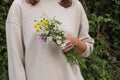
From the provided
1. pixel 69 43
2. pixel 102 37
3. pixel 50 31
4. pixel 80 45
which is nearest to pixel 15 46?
pixel 50 31

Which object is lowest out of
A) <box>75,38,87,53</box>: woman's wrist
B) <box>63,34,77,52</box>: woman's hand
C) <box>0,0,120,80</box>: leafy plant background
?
<box>0,0,120,80</box>: leafy plant background

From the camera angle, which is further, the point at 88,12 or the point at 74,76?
the point at 88,12

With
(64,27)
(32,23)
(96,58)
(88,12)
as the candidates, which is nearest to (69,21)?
(64,27)

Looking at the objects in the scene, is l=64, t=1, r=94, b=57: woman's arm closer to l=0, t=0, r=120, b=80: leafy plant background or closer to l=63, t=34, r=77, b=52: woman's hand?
l=63, t=34, r=77, b=52: woman's hand

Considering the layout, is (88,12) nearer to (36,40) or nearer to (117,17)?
(117,17)

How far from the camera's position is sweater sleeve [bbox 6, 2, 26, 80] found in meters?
2.81

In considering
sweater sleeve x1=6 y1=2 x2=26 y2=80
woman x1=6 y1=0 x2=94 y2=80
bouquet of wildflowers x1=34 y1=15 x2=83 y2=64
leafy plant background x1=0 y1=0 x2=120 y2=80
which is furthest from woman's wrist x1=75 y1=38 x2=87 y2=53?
leafy plant background x1=0 y1=0 x2=120 y2=80

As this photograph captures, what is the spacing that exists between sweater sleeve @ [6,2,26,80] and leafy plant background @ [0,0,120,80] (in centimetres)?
273

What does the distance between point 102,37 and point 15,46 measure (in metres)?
3.94

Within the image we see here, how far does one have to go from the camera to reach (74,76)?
2.98 meters

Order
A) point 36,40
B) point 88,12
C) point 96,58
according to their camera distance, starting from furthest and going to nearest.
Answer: point 88,12
point 96,58
point 36,40

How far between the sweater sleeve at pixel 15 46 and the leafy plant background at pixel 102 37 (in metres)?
2.73

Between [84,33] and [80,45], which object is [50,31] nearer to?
[80,45]

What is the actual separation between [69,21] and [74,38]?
16 centimetres
